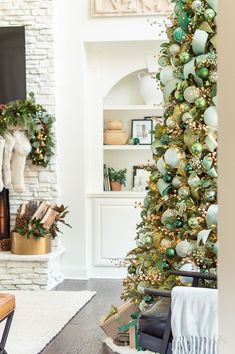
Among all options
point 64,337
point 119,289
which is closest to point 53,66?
point 119,289

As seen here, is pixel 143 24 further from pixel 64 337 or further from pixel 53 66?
pixel 64 337

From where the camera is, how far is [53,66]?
284 inches

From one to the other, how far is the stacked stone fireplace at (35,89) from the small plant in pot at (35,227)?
5.8 inches

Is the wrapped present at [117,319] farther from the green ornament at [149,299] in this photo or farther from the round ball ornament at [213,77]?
the round ball ornament at [213,77]

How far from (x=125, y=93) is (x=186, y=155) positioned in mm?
4013

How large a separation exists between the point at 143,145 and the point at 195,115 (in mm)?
3703

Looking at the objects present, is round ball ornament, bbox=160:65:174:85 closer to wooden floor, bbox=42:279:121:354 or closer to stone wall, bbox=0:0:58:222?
wooden floor, bbox=42:279:121:354

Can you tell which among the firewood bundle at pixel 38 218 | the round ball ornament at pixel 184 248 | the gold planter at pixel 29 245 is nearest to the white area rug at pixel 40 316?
the gold planter at pixel 29 245

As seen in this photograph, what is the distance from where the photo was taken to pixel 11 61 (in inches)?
280

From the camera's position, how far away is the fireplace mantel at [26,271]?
682 centimetres

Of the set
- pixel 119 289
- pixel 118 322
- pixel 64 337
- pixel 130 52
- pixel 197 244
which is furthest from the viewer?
pixel 130 52

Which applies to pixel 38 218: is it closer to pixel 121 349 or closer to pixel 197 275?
pixel 121 349

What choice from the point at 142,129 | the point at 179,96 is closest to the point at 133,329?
the point at 179,96

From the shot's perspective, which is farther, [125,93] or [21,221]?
[125,93]
